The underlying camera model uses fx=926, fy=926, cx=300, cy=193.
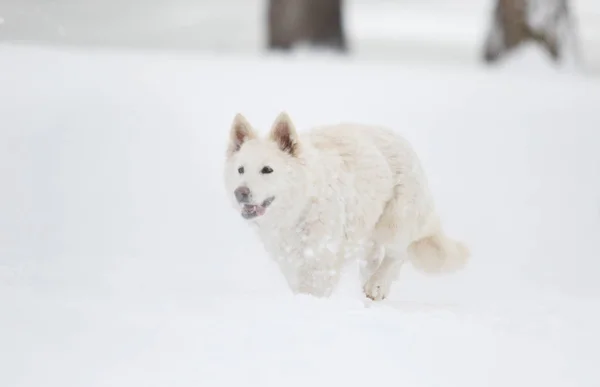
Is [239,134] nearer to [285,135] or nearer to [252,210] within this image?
[285,135]

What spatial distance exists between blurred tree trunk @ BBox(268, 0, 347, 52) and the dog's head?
8333 millimetres

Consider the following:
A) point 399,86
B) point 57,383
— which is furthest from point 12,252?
point 399,86

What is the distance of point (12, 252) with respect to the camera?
22.8ft

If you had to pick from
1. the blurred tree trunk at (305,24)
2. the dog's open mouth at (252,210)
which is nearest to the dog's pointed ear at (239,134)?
the dog's open mouth at (252,210)

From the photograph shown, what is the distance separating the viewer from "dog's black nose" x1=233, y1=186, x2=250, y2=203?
493 cm

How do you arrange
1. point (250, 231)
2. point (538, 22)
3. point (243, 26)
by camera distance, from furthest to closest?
1. point (243, 26)
2. point (538, 22)
3. point (250, 231)

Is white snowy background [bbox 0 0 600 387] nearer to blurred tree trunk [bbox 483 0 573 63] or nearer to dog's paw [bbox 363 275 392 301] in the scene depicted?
dog's paw [bbox 363 275 392 301]

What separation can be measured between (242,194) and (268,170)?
0.89 ft

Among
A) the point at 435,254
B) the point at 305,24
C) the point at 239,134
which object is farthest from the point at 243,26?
the point at 239,134

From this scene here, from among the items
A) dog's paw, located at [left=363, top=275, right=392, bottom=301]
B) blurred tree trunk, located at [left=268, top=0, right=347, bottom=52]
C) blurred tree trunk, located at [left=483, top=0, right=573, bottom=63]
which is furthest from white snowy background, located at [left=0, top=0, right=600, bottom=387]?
blurred tree trunk, located at [left=268, top=0, right=347, bottom=52]

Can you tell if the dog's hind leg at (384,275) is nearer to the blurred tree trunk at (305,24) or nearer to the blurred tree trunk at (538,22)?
the blurred tree trunk at (538,22)

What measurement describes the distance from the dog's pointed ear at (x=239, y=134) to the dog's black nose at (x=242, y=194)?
46 cm

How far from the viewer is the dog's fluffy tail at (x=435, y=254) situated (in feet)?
20.5

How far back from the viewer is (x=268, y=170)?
5.12 meters
